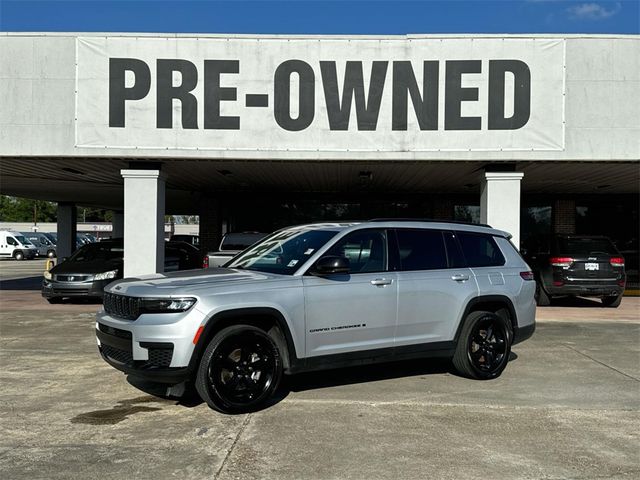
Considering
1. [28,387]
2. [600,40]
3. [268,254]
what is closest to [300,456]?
[268,254]

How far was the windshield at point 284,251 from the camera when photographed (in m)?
5.68

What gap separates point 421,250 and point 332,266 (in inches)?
57.0

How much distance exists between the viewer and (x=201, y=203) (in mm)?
21016

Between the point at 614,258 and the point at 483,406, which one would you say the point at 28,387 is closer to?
the point at 483,406

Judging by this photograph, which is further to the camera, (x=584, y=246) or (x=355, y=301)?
(x=584, y=246)

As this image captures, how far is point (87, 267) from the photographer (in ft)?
43.9

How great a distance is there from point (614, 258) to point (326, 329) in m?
9.57

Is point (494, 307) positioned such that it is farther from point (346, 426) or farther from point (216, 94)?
point (216, 94)

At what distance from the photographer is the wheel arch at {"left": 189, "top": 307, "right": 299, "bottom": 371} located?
488cm

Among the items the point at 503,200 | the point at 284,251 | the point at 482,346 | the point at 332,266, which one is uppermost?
the point at 503,200

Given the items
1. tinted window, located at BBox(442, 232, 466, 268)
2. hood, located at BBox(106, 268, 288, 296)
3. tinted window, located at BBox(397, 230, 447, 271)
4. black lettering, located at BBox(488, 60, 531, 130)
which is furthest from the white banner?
hood, located at BBox(106, 268, 288, 296)

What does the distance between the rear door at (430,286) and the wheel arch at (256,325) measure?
1290mm

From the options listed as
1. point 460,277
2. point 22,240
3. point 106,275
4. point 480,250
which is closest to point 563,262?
point 480,250

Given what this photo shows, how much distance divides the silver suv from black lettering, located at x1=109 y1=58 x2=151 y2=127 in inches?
240
